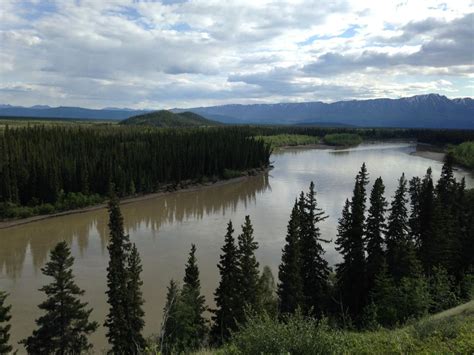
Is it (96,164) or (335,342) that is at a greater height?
(335,342)

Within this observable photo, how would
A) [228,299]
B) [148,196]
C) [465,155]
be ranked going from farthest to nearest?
1. [465,155]
2. [148,196]
3. [228,299]

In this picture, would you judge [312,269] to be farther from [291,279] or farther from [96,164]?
[96,164]

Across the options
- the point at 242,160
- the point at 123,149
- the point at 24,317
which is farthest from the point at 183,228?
the point at 242,160

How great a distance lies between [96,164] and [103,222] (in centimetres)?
1965

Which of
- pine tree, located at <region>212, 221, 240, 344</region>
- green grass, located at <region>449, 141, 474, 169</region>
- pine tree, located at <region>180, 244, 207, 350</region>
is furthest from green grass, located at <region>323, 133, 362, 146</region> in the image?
pine tree, located at <region>180, 244, 207, 350</region>

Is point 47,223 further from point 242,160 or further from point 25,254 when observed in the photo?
point 242,160

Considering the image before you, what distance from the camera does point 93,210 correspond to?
2458 inches

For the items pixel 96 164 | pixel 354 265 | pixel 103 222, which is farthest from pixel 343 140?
pixel 354 265

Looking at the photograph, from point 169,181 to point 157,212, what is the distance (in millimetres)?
20962

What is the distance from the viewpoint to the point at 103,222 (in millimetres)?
56219

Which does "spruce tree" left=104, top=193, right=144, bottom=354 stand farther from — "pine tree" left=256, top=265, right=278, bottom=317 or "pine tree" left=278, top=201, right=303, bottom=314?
"pine tree" left=278, top=201, right=303, bottom=314

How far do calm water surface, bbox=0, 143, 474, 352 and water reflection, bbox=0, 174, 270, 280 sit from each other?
102mm

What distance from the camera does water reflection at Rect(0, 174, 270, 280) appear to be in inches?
1693

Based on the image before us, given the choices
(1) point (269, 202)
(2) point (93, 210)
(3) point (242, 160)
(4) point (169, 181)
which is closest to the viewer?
(2) point (93, 210)
